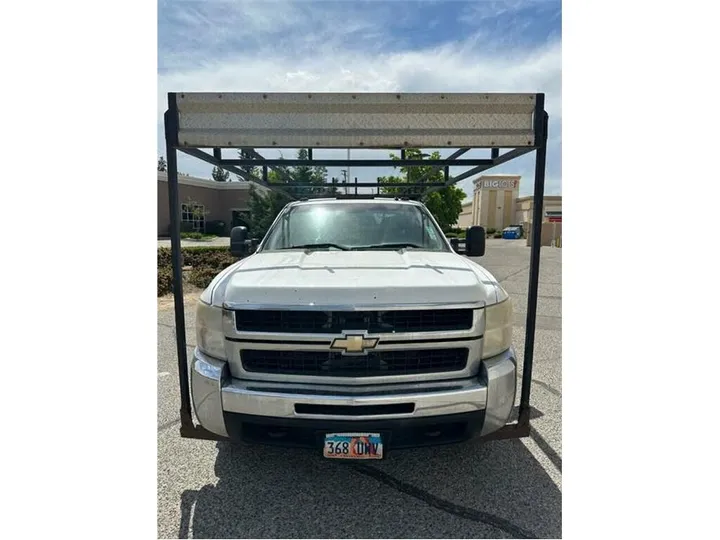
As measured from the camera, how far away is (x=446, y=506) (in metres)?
2.56

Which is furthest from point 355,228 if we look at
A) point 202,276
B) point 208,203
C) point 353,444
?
point 208,203

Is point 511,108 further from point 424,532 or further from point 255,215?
point 255,215

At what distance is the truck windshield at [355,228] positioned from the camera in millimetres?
3793

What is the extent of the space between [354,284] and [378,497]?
1.35 m

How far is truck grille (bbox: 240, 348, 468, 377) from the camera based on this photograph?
2.55 m

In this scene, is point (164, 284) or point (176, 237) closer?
point (176, 237)

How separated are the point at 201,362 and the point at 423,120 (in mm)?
2056

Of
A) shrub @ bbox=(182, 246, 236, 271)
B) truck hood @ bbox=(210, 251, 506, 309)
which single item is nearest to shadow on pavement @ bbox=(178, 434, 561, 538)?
truck hood @ bbox=(210, 251, 506, 309)

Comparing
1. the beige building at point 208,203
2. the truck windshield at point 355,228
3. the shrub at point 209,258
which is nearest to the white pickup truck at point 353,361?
the truck windshield at point 355,228

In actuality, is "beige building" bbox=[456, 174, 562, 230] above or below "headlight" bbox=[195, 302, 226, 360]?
above

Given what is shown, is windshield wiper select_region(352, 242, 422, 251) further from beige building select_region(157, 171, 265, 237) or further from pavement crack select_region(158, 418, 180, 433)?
beige building select_region(157, 171, 265, 237)

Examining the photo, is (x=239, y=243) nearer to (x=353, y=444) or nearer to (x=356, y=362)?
(x=356, y=362)

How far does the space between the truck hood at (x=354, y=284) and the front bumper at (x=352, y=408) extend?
46 centimetres

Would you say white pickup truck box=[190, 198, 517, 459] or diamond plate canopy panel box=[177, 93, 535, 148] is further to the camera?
diamond plate canopy panel box=[177, 93, 535, 148]
